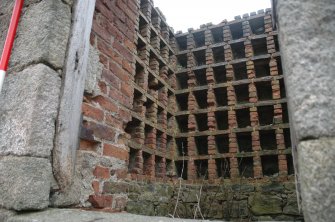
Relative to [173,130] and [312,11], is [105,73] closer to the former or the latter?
[312,11]

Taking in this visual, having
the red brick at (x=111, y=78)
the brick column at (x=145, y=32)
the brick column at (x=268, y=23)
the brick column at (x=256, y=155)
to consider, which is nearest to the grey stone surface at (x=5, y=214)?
the red brick at (x=111, y=78)

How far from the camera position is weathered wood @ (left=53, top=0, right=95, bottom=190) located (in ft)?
4.08

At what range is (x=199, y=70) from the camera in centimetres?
423

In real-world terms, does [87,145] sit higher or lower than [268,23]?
lower

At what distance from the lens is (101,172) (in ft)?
5.04

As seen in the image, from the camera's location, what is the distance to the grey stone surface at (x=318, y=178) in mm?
603

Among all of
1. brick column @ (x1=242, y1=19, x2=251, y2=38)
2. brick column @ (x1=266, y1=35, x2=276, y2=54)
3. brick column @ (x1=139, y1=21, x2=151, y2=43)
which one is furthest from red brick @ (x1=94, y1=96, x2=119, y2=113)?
brick column @ (x1=242, y1=19, x2=251, y2=38)

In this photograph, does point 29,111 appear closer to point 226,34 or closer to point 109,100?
point 109,100

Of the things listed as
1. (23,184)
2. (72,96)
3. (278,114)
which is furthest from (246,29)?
(23,184)

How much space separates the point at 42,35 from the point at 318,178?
3.81 ft

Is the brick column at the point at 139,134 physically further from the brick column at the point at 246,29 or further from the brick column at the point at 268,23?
the brick column at the point at 268,23

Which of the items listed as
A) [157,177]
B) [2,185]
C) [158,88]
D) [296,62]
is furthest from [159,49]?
[296,62]

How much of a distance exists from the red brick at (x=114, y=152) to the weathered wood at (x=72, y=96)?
0.83 feet

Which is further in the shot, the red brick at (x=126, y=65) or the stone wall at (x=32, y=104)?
the red brick at (x=126, y=65)
